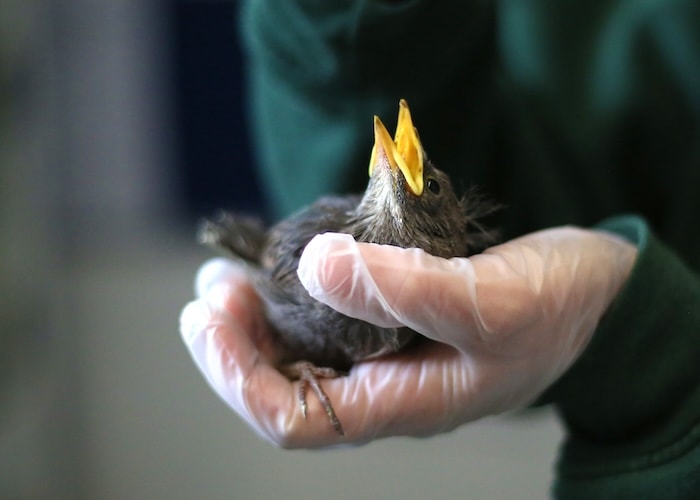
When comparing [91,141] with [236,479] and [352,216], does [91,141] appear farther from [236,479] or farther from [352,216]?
[352,216]

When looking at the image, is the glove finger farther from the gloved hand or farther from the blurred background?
the blurred background

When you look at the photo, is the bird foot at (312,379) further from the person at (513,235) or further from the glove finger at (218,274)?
the glove finger at (218,274)

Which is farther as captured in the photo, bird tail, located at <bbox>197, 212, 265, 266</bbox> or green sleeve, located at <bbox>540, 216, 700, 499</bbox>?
bird tail, located at <bbox>197, 212, 265, 266</bbox>

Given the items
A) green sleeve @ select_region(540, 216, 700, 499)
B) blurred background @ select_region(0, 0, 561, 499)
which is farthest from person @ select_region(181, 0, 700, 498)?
blurred background @ select_region(0, 0, 561, 499)

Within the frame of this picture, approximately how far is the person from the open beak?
0.08 metres

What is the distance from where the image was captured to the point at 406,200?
2.29 feet

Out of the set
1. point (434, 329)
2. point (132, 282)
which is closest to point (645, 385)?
point (434, 329)

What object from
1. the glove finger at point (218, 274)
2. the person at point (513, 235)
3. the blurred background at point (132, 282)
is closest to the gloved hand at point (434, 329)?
the person at point (513, 235)

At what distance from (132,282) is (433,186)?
1818 mm

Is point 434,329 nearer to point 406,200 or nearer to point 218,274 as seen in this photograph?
point 406,200

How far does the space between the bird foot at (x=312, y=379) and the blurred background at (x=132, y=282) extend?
1.39 metres

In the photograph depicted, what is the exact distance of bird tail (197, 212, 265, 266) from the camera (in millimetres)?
963

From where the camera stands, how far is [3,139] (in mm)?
2002

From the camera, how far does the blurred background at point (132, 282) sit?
2.09 metres
